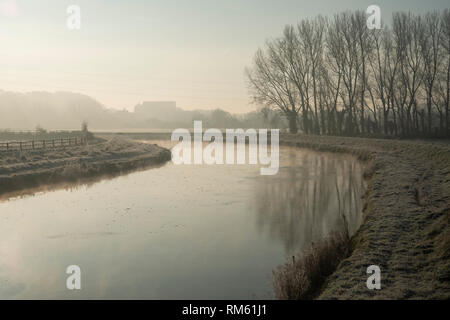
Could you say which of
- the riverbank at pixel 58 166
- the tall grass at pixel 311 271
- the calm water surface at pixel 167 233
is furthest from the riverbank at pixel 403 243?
the riverbank at pixel 58 166

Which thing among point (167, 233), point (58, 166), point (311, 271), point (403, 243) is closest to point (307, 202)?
point (167, 233)

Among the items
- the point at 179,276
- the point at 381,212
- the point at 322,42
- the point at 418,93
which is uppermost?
the point at 322,42

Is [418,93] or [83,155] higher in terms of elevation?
[418,93]

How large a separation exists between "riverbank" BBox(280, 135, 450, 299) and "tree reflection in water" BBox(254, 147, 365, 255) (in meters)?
1.17

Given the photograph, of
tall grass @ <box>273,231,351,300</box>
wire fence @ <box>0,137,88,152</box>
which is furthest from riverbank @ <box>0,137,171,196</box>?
tall grass @ <box>273,231,351,300</box>

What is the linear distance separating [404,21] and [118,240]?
152 ft

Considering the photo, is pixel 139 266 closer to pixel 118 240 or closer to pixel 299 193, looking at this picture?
pixel 118 240

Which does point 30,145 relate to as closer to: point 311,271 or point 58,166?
point 58,166

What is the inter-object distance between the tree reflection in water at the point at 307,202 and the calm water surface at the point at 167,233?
0.15ft

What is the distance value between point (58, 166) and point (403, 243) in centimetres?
2619

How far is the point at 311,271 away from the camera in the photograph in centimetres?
943

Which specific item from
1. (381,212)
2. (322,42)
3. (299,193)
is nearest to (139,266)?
(381,212)

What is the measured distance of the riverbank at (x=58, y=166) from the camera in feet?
81.5
